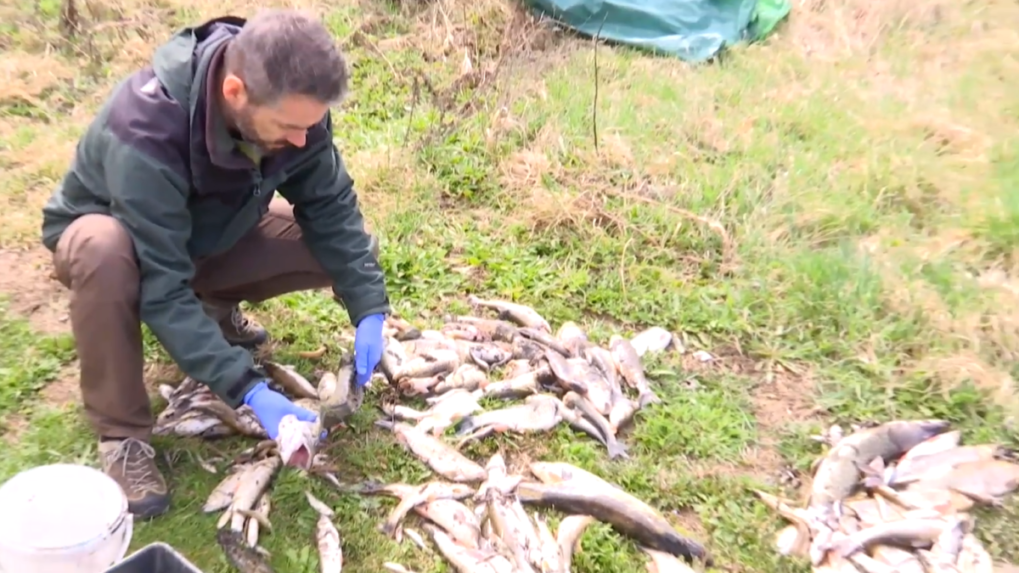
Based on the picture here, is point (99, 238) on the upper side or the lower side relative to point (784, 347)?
upper

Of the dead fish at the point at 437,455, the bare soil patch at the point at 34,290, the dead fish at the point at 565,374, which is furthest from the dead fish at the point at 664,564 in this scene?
the bare soil patch at the point at 34,290

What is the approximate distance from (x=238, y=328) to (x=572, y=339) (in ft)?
4.06

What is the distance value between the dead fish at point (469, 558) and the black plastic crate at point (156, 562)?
0.81 meters

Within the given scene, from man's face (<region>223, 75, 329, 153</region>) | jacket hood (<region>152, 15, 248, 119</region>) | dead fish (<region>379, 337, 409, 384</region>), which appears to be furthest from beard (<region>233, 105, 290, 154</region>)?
dead fish (<region>379, 337, 409, 384</region>)

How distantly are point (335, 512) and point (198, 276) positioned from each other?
837mm

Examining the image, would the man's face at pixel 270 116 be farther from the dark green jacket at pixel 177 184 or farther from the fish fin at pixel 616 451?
the fish fin at pixel 616 451

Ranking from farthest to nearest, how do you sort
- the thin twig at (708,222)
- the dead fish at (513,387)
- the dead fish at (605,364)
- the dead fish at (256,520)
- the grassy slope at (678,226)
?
the thin twig at (708,222), the dead fish at (605,364), the dead fish at (513,387), the grassy slope at (678,226), the dead fish at (256,520)

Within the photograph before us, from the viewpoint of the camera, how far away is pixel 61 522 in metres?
1.93

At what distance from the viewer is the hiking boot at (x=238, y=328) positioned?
116 inches

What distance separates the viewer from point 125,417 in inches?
97.8

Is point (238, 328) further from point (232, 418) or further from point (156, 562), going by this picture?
point (156, 562)

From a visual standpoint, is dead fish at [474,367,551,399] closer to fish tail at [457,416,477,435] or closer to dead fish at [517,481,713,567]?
fish tail at [457,416,477,435]

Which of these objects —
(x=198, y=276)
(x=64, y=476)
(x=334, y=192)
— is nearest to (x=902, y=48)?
(x=334, y=192)

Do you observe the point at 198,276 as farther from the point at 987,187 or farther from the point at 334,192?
the point at 987,187
